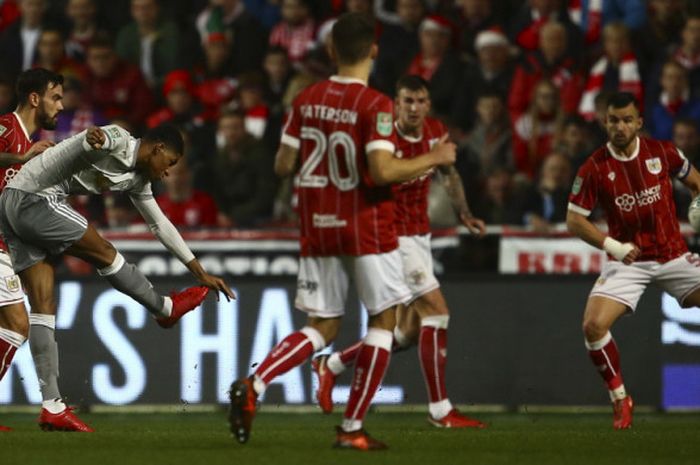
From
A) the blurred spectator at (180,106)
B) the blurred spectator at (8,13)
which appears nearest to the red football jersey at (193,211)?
the blurred spectator at (180,106)

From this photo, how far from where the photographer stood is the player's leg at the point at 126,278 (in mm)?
9883

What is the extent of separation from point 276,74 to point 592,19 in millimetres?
3189

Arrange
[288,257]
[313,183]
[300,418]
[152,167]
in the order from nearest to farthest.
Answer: [313,183], [152,167], [300,418], [288,257]

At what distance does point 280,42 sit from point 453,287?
17.4 ft

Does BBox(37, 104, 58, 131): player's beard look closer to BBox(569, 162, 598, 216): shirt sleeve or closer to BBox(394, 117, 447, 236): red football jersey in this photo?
BBox(394, 117, 447, 236): red football jersey

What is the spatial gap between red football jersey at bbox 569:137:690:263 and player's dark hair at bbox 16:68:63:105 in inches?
136

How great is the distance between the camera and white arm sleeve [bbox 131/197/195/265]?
32.4 ft

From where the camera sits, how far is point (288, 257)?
1411 cm

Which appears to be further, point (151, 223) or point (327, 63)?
point (327, 63)

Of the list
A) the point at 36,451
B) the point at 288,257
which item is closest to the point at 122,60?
the point at 288,257

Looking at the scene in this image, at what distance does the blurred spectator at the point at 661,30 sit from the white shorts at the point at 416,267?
19.0 feet

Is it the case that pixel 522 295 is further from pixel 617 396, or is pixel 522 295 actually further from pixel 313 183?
pixel 313 183

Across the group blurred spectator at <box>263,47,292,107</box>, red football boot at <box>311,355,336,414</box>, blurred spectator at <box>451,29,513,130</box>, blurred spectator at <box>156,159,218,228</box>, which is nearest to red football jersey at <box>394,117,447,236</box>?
red football boot at <box>311,355,336,414</box>

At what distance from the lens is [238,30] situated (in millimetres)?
17312
